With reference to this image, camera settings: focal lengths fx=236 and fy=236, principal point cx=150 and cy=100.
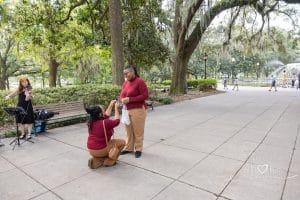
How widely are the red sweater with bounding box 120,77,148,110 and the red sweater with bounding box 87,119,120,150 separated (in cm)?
54

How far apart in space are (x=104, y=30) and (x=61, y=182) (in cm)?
1186

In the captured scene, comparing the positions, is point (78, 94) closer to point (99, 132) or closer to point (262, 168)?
point (99, 132)

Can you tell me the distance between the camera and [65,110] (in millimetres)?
7043

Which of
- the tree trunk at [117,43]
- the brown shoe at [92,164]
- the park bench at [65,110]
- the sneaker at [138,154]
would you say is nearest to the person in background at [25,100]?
the park bench at [65,110]

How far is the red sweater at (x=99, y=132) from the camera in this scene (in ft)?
12.3

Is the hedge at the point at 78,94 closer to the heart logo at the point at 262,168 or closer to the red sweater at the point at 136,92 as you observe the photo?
the red sweater at the point at 136,92

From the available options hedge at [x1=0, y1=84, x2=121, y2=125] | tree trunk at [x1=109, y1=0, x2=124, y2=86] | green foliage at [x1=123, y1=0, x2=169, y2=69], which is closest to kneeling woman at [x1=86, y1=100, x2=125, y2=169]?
hedge at [x1=0, y1=84, x2=121, y2=125]

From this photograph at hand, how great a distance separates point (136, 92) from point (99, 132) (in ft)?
3.14

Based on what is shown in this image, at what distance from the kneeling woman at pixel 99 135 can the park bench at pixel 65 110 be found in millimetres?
3100

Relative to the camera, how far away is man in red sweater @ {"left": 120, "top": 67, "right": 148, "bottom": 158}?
4168mm

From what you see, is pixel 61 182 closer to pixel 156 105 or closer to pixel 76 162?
pixel 76 162

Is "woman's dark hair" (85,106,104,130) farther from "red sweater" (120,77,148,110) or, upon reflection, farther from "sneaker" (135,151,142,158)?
"sneaker" (135,151,142,158)

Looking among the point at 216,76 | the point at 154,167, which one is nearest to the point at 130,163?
the point at 154,167

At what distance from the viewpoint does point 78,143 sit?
5.28 meters
